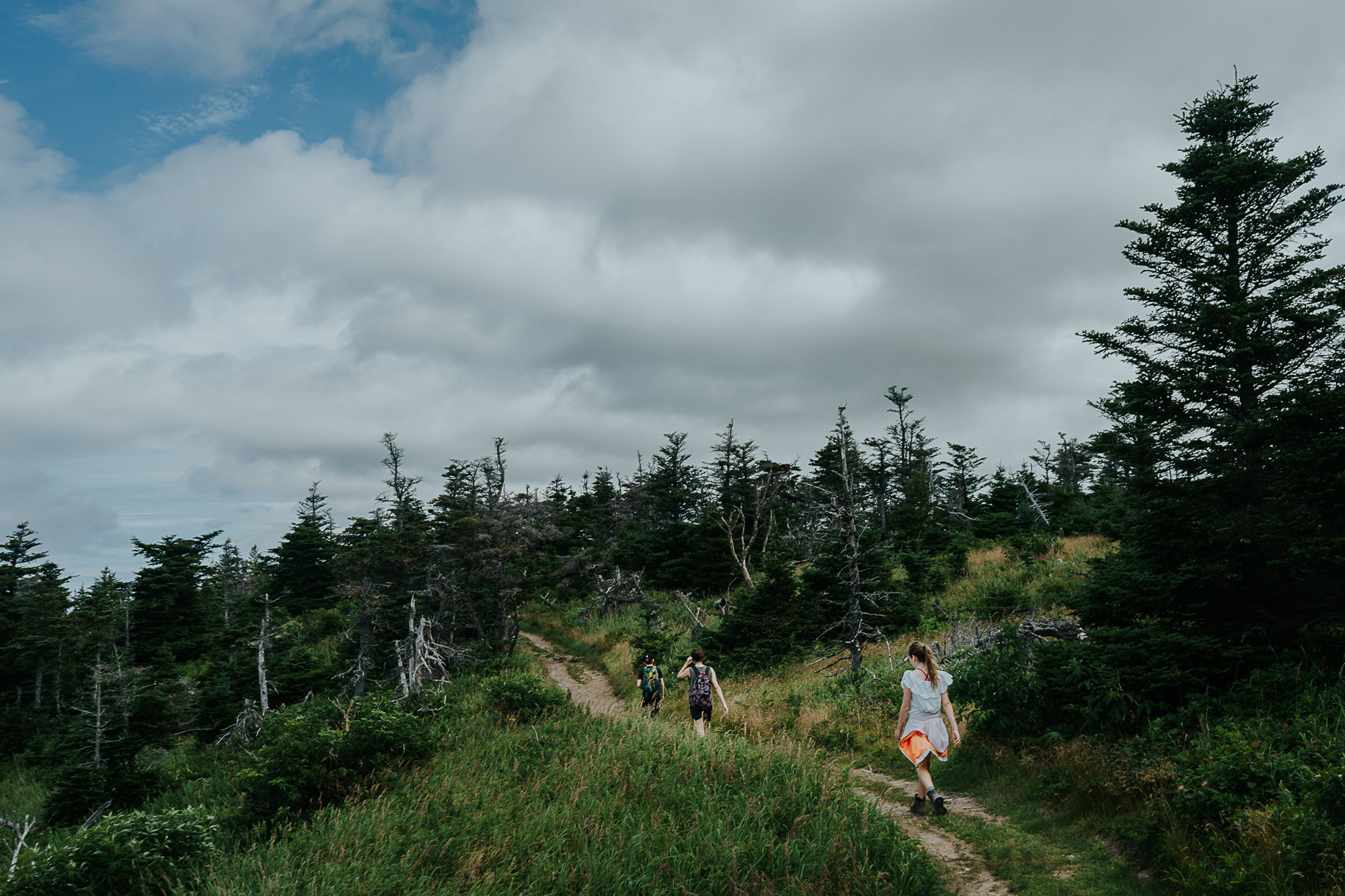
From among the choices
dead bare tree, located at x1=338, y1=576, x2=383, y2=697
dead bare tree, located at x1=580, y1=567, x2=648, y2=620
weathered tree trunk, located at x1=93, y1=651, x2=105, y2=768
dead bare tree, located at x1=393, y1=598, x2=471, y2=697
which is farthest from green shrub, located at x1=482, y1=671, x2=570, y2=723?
dead bare tree, located at x1=580, y1=567, x2=648, y2=620

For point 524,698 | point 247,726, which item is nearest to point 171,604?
point 247,726

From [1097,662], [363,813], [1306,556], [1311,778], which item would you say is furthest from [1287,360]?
[363,813]

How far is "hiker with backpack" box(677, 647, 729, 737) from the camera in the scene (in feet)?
34.5

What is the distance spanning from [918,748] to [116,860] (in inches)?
297

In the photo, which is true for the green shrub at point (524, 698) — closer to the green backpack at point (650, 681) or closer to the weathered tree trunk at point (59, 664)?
the green backpack at point (650, 681)

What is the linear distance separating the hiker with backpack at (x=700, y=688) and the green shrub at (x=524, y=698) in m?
2.36

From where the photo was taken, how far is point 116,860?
4.82 m

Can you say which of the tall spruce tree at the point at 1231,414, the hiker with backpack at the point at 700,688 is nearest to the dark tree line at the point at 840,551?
the tall spruce tree at the point at 1231,414

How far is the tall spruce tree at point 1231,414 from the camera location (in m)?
6.91

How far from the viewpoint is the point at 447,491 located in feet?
108

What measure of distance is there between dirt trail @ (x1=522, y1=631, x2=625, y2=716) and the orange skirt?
28.8ft

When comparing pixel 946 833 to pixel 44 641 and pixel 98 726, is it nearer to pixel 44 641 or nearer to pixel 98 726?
pixel 98 726

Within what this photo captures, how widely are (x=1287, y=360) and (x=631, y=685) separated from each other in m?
16.8

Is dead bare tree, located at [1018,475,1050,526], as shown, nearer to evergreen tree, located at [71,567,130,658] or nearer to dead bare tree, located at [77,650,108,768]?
dead bare tree, located at [77,650,108,768]
